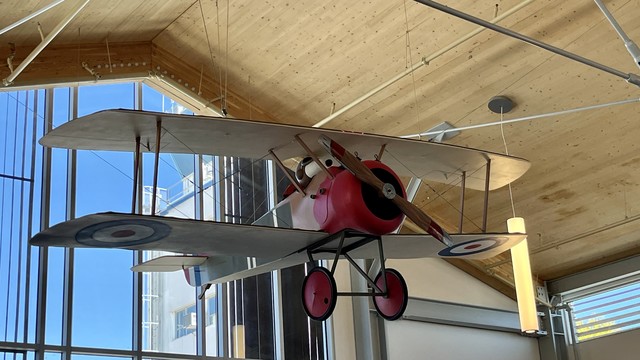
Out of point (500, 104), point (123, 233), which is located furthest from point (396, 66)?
point (123, 233)

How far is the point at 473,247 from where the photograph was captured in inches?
343

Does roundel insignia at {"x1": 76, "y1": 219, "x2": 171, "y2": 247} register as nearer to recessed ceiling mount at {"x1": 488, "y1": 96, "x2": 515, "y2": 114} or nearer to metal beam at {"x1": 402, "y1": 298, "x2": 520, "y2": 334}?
recessed ceiling mount at {"x1": 488, "y1": 96, "x2": 515, "y2": 114}

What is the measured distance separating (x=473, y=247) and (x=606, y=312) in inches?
258

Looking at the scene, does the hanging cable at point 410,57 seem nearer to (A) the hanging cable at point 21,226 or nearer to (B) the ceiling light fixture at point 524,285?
(B) the ceiling light fixture at point 524,285

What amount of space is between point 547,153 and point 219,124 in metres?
5.75

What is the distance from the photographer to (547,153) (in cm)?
1184

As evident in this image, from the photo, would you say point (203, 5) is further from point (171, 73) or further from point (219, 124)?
point (219, 124)

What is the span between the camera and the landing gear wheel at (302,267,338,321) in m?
7.45

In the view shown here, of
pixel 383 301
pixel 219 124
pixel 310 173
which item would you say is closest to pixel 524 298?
pixel 383 301

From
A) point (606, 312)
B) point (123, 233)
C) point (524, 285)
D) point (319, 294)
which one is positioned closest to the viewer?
point (123, 233)

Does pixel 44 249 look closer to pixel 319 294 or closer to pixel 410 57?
pixel 319 294

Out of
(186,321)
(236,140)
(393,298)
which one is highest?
(236,140)

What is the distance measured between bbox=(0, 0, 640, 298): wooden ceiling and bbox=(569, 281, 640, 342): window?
1765 mm

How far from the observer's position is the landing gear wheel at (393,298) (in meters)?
7.64
